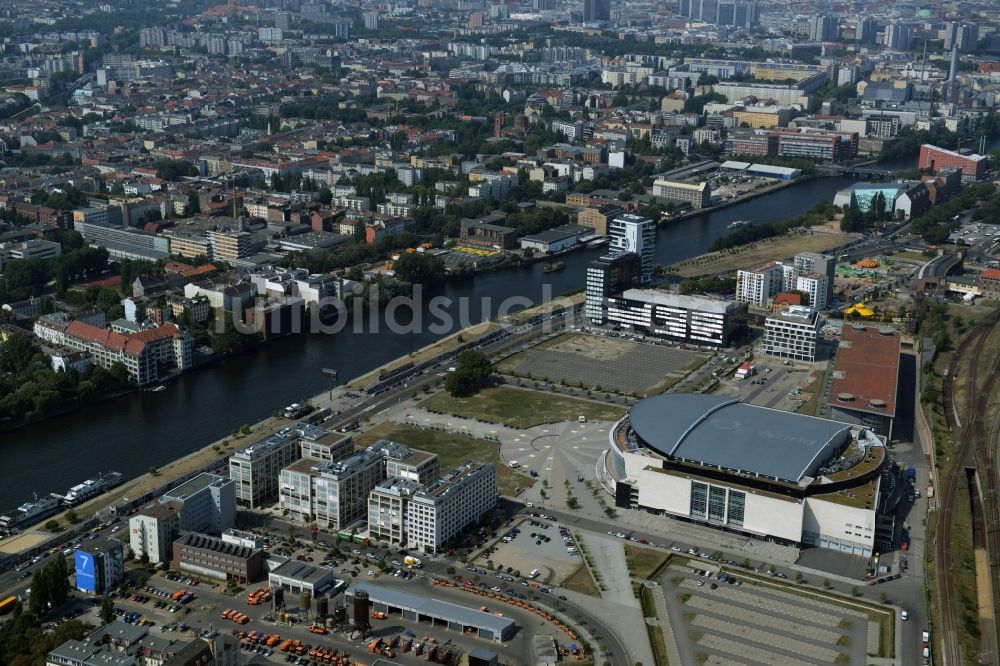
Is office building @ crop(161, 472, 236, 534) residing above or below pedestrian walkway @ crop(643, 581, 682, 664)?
above

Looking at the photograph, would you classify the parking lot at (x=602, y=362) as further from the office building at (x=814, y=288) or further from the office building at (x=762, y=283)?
the office building at (x=814, y=288)

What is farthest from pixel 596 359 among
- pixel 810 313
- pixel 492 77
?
pixel 492 77

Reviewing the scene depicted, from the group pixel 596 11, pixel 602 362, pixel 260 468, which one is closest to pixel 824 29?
pixel 596 11

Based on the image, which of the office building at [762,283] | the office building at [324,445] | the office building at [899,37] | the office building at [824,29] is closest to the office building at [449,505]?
the office building at [324,445]

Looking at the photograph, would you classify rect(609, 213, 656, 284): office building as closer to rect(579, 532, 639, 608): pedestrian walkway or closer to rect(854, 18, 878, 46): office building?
rect(579, 532, 639, 608): pedestrian walkway

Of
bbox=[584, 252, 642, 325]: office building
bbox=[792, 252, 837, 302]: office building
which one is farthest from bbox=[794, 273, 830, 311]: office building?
bbox=[584, 252, 642, 325]: office building
